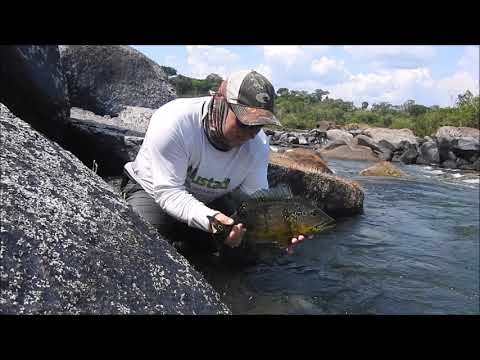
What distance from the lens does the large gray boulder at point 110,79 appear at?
24.0ft

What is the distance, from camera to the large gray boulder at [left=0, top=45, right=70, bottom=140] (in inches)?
170

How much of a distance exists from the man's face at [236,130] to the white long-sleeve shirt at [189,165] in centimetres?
26

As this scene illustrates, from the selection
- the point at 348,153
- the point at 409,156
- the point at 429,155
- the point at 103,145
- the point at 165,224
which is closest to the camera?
the point at 165,224

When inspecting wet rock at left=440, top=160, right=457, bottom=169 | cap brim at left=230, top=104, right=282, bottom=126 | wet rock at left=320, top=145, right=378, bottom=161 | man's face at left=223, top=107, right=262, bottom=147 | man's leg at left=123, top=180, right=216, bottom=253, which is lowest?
wet rock at left=440, top=160, right=457, bottom=169

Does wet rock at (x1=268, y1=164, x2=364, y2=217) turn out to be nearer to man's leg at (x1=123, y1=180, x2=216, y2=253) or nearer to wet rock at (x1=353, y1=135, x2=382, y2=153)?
man's leg at (x1=123, y1=180, x2=216, y2=253)

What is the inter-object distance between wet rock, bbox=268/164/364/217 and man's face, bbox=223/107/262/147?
305cm

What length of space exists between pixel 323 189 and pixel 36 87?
13.3 feet

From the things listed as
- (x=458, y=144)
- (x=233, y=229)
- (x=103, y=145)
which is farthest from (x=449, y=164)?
(x=233, y=229)

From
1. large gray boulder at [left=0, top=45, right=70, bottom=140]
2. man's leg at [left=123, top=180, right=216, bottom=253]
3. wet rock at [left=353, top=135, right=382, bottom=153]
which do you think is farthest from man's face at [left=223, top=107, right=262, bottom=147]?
wet rock at [left=353, top=135, right=382, bottom=153]

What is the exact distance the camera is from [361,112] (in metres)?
69.6

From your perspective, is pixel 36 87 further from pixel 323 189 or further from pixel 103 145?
pixel 323 189

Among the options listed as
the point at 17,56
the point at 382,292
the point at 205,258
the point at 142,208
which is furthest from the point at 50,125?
the point at 382,292

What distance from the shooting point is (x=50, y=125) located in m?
4.87

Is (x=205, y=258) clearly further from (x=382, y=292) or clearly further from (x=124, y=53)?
(x=124, y=53)
